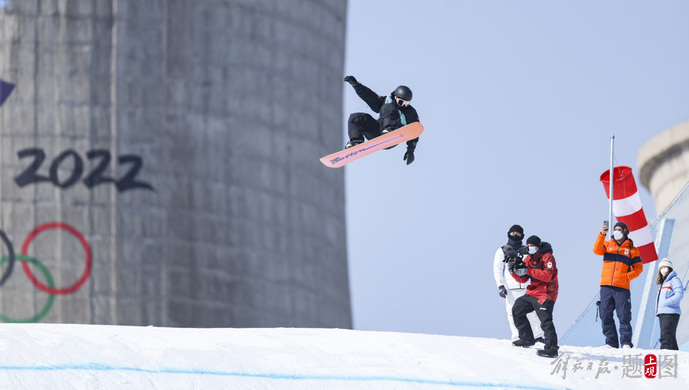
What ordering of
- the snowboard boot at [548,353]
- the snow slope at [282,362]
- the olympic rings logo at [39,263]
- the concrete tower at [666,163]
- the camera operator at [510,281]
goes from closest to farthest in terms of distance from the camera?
the snow slope at [282,362] < the snowboard boot at [548,353] < the camera operator at [510,281] < the olympic rings logo at [39,263] < the concrete tower at [666,163]

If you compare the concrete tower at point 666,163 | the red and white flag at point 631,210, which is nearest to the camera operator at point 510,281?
the red and white flag at point 631,210

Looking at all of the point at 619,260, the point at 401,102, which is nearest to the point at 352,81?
the point at 401,102

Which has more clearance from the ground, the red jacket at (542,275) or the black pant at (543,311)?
the red jacket at (542,275)

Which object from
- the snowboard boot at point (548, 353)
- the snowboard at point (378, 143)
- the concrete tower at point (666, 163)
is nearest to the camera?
the snowboard boot at point (548, 353)

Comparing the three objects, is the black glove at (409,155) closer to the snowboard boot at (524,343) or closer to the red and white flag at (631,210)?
the snowboard boot at (524,343)

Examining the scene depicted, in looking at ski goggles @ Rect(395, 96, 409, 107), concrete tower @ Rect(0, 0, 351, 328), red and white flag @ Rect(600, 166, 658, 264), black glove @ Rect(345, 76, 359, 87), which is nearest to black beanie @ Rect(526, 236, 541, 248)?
ski goggles @ Rect(395, 96, 409, 107)

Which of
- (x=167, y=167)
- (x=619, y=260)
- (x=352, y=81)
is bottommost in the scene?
(x=619, y=260)

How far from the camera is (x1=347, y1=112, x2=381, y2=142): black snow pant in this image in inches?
685

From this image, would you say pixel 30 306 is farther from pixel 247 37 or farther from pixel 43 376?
pixel 43 376

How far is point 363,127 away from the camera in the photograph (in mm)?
17422

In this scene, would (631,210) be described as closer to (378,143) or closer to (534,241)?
(378,143)

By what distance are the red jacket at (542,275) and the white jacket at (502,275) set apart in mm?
742

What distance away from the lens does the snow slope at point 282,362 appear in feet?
48.8

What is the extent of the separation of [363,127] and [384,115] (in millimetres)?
642
